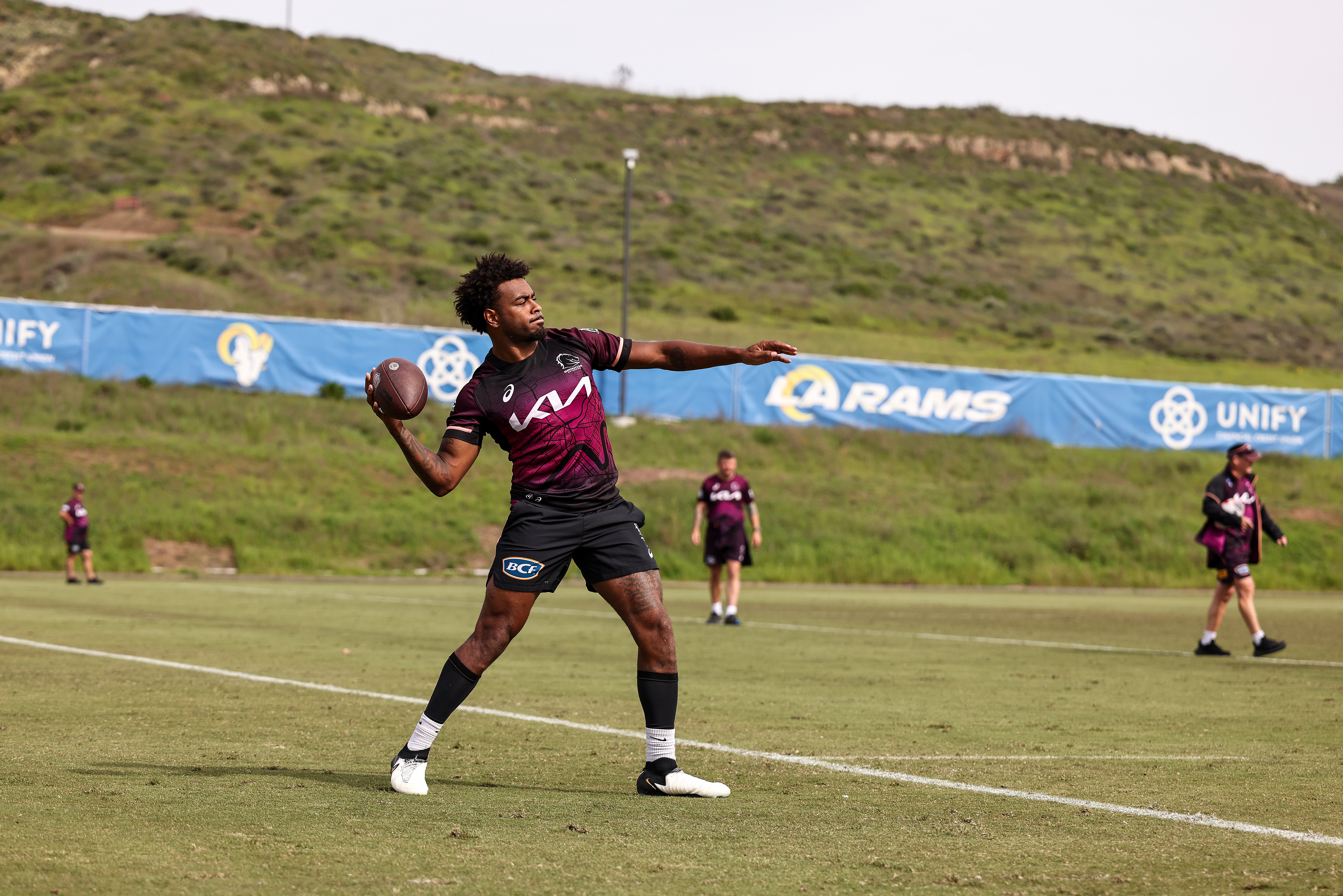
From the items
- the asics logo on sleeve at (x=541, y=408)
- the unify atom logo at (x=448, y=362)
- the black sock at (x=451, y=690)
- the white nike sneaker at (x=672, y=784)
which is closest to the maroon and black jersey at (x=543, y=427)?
the asics logo on sleeve at (x=541, y=408)

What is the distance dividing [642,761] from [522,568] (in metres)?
1.55

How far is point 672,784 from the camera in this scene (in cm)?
634

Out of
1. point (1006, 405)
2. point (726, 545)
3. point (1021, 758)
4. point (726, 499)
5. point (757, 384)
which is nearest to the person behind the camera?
point (1021, 758)

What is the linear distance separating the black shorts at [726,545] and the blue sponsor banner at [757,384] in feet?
51.1

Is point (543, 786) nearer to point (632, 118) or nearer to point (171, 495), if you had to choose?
point (171, 495)

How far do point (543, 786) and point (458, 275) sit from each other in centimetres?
5196

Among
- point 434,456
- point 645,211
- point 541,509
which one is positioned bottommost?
point 541,509

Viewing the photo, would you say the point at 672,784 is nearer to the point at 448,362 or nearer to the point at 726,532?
the point at 726,532

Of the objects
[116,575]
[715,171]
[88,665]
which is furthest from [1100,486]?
[715,171]

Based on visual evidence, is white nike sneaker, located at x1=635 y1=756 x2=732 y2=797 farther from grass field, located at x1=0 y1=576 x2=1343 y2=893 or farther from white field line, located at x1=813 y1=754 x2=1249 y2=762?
white field line, located at x1=813 y1=754 x2=1249 y2=762

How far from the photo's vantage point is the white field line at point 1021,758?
7566mm

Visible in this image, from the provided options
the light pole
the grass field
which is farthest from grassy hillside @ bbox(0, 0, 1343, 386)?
the grass field

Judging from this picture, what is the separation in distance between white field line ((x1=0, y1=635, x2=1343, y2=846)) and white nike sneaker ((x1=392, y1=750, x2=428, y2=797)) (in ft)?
6.48

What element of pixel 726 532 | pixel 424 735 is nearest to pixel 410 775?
pixel 424 735
